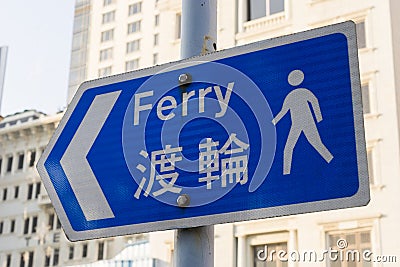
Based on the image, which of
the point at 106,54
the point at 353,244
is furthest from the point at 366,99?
the point at 106,54

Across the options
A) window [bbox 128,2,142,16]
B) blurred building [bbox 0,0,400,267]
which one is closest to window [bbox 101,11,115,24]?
window [bbox 128,2,142,16]

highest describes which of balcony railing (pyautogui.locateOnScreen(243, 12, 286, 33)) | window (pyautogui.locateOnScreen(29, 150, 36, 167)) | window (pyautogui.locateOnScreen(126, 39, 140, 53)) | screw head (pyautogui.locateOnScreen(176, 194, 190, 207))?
window (pyautogui.locateOnScreen(126, 39, 140, 53))

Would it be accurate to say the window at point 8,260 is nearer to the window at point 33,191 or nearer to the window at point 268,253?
the window at point 33,191

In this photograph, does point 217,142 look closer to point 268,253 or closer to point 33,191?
point 268,253

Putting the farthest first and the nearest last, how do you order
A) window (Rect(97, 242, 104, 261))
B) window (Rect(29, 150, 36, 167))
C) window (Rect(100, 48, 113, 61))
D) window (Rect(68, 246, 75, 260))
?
window (Rect(100, 48, 113, 61)) < window (Rect(29, 150, 36, 167)) < window (Rect(68, 246, 75, 260)) < window (Rect(97, 242, 104, 261))

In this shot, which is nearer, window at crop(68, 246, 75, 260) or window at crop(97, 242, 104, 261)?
window at crop(97, 242, 104, 261)

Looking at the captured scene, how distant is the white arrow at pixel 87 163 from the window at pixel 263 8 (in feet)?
49.5

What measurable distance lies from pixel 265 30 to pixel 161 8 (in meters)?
3.29

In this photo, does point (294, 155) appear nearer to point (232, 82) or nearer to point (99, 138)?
point (232, 82)

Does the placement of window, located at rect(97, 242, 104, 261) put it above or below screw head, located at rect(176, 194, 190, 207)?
above

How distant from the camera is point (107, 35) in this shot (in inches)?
2031

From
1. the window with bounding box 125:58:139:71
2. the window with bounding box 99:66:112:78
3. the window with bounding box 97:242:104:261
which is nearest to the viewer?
the window with bounding box 97:242:104:261

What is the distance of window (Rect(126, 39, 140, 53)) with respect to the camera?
4944 cm

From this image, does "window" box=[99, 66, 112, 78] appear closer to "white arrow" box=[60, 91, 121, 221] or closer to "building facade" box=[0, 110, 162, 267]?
"building facade" box=[0, 110, 162, 267]
